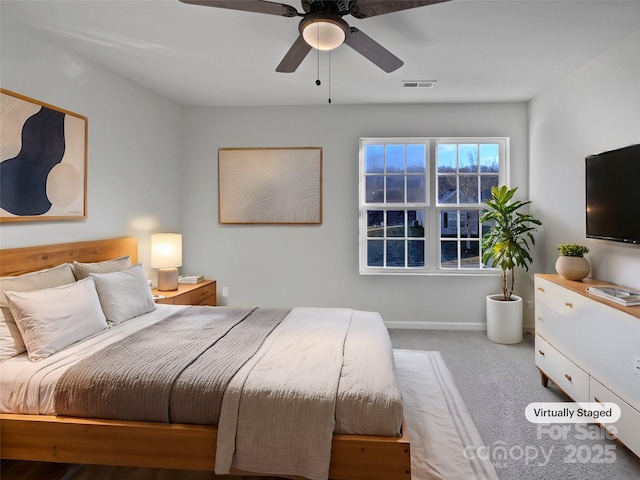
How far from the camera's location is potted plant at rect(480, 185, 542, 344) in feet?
12.7

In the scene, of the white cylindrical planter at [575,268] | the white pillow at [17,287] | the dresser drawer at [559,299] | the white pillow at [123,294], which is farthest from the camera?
the white cylindrical planter at [575,268]

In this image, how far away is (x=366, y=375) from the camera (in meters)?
1.88

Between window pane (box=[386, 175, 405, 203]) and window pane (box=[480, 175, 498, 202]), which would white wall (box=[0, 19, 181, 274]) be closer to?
window pane (box=[386, 175, 405, 203])

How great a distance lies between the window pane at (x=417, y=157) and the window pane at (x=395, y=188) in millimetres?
197

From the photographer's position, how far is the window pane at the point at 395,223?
4496 mm

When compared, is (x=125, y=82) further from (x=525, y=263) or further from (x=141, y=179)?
(x=525, y=263)

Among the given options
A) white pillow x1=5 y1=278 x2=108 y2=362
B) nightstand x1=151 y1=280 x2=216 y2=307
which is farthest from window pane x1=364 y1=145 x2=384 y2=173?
white pillow x1=5 y1=278 x2=108 y2=362

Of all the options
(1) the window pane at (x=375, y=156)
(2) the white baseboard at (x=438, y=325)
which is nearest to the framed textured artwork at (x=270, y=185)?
(1) the window pane at (x=375, y=156)

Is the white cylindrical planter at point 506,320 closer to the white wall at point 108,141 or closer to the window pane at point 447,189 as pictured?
the window pane at point 447,189

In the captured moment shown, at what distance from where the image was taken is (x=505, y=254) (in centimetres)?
388

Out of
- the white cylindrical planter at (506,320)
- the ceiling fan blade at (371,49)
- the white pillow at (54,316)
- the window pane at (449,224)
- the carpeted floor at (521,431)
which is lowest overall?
the carpeted floor at (521,431)

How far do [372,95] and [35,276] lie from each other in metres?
3.40

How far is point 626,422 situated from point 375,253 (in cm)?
280

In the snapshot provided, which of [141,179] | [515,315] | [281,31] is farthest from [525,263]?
[141,179]
